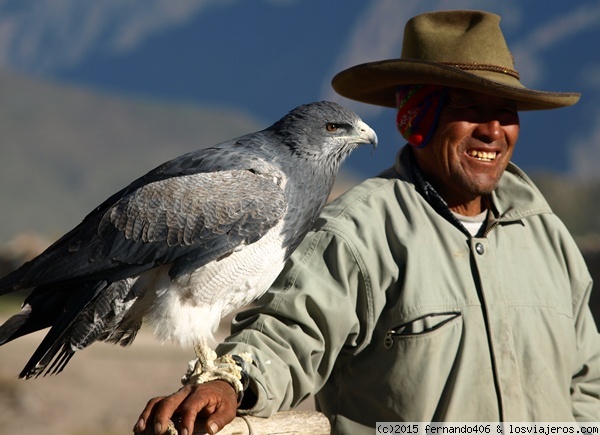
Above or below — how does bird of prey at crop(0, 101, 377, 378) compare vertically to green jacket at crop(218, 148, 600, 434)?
above

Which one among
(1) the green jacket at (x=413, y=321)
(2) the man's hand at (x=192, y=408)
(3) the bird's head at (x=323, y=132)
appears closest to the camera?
(2) the man's hand at (x=192, y=408)

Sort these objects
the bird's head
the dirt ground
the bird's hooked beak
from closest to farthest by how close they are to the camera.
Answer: the bird's head, the bird's hooked beak, the dirt ground

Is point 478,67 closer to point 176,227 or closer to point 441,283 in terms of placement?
point 441,283

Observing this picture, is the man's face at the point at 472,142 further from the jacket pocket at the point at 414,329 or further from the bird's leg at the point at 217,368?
the bird's leg at the point at 217,368

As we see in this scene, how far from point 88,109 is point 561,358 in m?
26.4

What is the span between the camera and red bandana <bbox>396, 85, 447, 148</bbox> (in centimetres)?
312

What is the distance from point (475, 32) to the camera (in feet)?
10.5

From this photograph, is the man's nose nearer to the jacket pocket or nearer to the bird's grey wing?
the jacket pocket

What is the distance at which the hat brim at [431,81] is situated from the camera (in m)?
2.98

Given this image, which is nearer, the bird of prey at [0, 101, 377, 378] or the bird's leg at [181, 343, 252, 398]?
the bird's leg at [181, 343, 252, 398]

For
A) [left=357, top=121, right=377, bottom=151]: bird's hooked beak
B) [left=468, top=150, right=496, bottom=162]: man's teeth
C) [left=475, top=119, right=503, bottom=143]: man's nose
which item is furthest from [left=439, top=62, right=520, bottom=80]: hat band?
[left=357, top=121, right=377, bottom=151]: bird's hooked beak

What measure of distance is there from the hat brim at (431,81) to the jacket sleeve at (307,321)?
2.19 ft

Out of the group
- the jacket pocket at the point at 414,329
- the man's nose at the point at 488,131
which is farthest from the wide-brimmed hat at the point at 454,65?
the jacket pocket at the point at 414,329

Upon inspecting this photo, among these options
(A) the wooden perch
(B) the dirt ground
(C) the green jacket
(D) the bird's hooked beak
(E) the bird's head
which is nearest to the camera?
(A) the wooden perch
